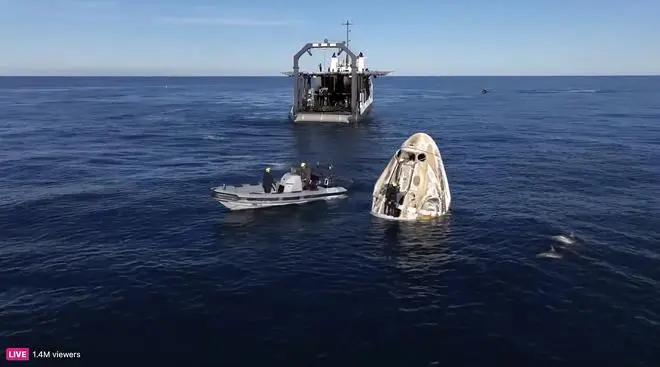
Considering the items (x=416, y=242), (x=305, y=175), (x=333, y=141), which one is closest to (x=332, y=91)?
(x=333, y=141)

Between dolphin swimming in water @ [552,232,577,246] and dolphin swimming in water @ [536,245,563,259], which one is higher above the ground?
dolphin swimming in water @ [552,232,577,246]

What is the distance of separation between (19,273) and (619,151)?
7419 cm

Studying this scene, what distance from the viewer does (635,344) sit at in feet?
79.7

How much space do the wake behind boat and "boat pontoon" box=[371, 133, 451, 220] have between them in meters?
7.14

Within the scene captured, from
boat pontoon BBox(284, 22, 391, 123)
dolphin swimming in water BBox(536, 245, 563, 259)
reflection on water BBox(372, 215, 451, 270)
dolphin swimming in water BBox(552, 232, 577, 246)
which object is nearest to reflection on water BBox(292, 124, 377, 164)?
boat pontoon BBox(284, 22, 391, 123)

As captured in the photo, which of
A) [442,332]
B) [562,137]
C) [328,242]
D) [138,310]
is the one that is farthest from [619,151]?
[138,310]

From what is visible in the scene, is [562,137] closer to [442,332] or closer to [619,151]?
[619,151]

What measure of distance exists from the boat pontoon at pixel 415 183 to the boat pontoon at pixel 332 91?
2492 inches

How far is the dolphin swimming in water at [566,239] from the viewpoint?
37.6 meters

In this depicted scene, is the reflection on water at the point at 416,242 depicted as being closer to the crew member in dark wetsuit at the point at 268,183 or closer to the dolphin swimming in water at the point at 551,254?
the dolphin swimming in water at the point at 551,254

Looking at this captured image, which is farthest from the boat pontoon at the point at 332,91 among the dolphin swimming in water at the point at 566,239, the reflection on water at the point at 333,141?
the dolphin swimming in water at the point at 566,239

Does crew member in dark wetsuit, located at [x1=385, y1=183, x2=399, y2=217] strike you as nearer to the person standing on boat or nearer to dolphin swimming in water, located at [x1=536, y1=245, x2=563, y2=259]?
the person standing on boat

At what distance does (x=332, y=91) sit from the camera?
409ft

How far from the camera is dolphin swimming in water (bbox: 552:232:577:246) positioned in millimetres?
37569
